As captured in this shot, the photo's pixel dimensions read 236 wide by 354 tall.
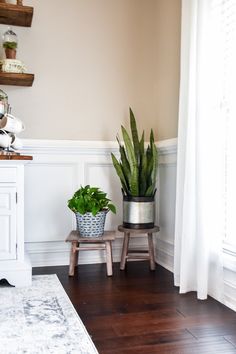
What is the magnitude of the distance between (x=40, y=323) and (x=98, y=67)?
1.89 m

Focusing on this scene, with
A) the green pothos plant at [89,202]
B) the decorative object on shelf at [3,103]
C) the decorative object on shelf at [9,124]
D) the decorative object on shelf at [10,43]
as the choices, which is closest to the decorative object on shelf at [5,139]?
the decorative object on shelf at [9,124]

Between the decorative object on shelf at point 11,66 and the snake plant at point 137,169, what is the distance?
81 cm

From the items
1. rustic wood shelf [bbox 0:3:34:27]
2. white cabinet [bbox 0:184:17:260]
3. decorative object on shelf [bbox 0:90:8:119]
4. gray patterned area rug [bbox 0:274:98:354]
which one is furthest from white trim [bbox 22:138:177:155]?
gray patterned area rug [bbox 0:274:98:354]

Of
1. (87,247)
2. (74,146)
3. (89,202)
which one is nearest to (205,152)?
(89,202)

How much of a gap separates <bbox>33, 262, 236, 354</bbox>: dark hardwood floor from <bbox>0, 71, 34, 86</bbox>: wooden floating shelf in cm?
131

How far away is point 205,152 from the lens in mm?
1931

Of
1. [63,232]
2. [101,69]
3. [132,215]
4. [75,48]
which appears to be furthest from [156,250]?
[75,48]

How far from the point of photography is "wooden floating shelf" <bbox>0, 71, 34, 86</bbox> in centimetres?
246

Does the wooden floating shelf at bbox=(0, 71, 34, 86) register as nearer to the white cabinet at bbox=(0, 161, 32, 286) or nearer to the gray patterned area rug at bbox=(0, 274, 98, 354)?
the white cabinet at bbox=(0, 161, 32, 286)

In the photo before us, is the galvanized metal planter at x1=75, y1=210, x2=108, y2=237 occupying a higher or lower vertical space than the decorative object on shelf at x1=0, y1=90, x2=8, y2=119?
lower

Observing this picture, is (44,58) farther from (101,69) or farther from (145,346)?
(145,346)

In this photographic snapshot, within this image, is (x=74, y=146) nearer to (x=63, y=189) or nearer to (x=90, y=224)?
(x=63, y=189)

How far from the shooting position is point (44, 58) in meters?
2.68

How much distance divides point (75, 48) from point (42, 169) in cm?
92
